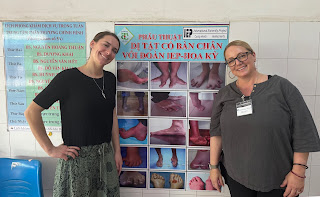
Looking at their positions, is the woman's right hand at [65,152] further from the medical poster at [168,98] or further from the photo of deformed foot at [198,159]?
the photo of deformed foot at [198,159]

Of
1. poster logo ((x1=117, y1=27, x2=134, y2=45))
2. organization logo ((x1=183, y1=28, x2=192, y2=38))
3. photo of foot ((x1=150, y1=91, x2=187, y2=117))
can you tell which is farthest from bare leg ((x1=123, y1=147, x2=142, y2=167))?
organization logo ((x1=183, y1=28, x2=192, y2=38))

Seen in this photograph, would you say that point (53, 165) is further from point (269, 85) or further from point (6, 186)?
point (269, 85)

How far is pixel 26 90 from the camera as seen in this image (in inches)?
66.8

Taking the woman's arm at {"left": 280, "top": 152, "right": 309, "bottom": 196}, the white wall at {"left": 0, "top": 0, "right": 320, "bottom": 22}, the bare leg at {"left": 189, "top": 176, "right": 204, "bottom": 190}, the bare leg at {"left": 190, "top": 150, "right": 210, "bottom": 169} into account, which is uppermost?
the white wall at {"left": 0, "top": 0, "right": 320, "bottom": 22}

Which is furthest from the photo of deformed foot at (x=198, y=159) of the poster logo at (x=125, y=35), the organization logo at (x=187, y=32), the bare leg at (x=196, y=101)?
the poster logo at (x=125, y=35)

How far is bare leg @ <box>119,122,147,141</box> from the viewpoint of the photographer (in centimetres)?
169

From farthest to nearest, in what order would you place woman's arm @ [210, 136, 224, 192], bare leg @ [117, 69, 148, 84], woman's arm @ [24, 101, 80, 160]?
1. bare leg @ [117, 69, 148, 84]
2. woman's arm @ [210, 136, 224, 192]
3. woman's arm @ [24, 101, 80, 160]

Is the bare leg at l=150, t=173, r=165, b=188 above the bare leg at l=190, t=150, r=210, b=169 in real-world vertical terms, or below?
below

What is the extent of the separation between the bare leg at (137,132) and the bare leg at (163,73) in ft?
1.25

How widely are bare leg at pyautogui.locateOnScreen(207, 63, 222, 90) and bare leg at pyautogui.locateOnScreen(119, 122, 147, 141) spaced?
64 cm

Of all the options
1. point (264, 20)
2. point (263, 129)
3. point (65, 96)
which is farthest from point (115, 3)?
point (263, 129)

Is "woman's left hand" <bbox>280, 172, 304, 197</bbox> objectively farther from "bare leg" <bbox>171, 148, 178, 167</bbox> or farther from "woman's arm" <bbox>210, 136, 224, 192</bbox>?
"bare leg" <bbox>171, 148, 178, 167</bbox>

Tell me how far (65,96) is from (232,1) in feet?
4.58

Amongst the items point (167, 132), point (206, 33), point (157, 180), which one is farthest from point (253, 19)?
point (157, 180)
